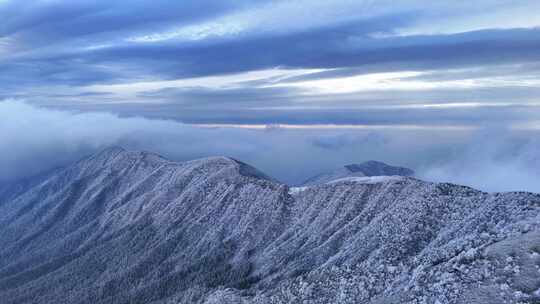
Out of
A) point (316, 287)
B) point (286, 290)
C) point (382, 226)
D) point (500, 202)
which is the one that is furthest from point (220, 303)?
point (500, 202)

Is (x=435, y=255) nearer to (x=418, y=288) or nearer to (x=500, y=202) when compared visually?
(x=418, y=288)

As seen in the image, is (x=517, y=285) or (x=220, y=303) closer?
(x=517, y=285)

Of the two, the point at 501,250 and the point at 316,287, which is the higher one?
the point at 501,250

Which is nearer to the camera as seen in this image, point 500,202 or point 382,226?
point 500,202

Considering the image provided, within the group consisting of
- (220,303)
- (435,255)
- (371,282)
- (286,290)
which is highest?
(435,255)

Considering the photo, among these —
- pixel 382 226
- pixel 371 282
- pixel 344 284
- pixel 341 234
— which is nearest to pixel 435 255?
pixel 371 282

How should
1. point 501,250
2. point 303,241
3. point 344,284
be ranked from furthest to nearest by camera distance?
point 303,241
point 344,284
point 501,250

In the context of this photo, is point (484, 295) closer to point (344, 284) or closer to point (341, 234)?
point (344, 284)

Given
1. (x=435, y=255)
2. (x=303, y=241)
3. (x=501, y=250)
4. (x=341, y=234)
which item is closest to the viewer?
(x=501, y=250)

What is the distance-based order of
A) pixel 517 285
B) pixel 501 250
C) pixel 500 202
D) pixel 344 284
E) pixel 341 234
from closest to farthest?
1. pixel 517 285
2. pixel 501 250
3. pixel 344 284
4. pixel 500 202
5. pixel 341 234
